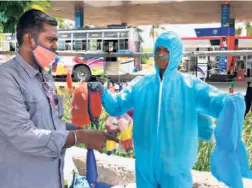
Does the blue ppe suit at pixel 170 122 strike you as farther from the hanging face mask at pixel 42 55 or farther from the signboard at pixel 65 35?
the signboard at pixel 65 35

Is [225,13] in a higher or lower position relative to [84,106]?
higher

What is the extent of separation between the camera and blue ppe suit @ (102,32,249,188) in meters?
2.34

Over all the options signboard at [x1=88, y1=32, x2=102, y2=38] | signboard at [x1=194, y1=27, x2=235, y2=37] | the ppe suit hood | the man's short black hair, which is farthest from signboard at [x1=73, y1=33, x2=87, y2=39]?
the man's short black hair

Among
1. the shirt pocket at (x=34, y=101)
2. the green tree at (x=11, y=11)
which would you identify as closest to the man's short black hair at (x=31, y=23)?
the shirt pocket at (x=34, y=101)

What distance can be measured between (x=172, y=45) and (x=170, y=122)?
487 mm

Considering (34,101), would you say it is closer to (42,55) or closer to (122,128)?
(42,55)

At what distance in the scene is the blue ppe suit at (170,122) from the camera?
234cm

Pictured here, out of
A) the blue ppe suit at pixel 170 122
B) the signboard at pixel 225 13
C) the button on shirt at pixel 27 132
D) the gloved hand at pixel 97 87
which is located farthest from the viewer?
the signboard at pixel 225 13

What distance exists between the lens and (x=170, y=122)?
7.73 ft

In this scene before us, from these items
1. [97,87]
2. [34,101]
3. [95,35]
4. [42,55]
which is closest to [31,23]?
[42,55]

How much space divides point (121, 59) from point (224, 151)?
2.13 m

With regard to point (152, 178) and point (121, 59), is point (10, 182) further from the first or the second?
point (121, 59)

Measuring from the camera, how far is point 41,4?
10.6ft

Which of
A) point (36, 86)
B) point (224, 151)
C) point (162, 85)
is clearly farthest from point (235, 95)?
point (36, 86)
